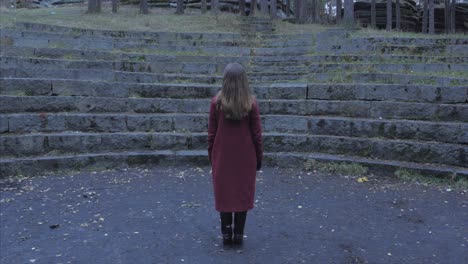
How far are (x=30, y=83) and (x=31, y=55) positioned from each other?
7.96ft

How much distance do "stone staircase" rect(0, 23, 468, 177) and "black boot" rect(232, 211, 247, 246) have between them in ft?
9.48

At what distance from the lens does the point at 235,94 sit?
13.2ft

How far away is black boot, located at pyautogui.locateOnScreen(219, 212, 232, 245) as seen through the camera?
427 centimetres

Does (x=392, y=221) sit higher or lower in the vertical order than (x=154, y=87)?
lower

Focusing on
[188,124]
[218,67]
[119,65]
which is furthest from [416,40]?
[119,65]

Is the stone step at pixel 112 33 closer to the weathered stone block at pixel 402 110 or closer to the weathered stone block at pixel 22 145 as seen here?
the weathered stone block at pixel 22 145

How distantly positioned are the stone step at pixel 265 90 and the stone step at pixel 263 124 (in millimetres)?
729

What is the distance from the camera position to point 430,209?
5.35 meters

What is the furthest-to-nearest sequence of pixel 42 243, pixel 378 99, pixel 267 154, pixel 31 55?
pixel 31 55, pixel 378 99, pixel 267 154, pixel 42 243

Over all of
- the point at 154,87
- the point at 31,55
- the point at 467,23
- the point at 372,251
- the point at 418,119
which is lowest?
the point at 372,251

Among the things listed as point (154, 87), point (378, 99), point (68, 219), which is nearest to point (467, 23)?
point (378, 99)

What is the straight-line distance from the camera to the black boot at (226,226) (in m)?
4.27

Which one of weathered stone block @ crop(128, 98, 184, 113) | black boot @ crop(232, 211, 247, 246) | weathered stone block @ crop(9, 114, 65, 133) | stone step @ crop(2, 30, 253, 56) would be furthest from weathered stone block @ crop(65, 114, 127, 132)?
stone step @ crop(2, 30, 253, 56)

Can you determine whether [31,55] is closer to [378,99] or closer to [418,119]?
[378,99]
